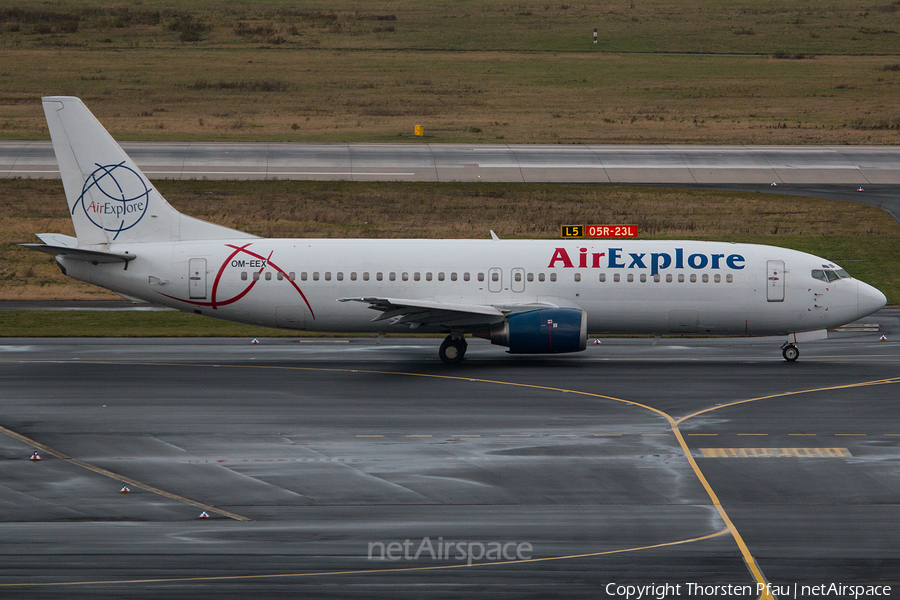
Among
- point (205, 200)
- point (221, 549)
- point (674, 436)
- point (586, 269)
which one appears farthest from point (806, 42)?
point (221, 549)

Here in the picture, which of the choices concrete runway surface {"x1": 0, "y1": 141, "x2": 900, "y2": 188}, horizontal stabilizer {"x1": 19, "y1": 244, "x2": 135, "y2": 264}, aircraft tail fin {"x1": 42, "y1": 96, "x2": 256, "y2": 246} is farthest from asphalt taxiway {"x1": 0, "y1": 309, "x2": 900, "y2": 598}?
concrete runway surface {"x1": 0, "y1": 141, "x2": 900, "y2": 188}

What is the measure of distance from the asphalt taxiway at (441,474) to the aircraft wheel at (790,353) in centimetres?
49

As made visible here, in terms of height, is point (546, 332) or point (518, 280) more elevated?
point (518, 280)

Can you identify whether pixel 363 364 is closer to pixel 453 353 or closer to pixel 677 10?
pixel 453 353

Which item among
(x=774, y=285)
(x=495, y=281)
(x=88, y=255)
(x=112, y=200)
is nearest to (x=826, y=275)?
(x=774, y=285)

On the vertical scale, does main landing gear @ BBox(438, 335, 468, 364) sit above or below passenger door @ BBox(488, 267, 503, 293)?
below

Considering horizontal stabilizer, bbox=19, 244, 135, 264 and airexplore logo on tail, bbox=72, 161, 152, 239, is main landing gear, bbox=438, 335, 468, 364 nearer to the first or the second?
horizontal stabilizer, bbox=19, 244, 135, 264

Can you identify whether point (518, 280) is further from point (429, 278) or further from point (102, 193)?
point (102, 193)

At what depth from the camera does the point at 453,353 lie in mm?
36156

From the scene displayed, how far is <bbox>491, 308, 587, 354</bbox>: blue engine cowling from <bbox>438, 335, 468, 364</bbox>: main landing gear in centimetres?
202

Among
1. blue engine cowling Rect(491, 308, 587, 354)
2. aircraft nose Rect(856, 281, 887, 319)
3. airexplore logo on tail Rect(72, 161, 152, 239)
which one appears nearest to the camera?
blue engine cowling Rect(491, 308, 587, 354)

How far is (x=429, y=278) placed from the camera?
119 ft

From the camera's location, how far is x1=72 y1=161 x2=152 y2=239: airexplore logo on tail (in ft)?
120

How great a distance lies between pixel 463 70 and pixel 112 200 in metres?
81.7
